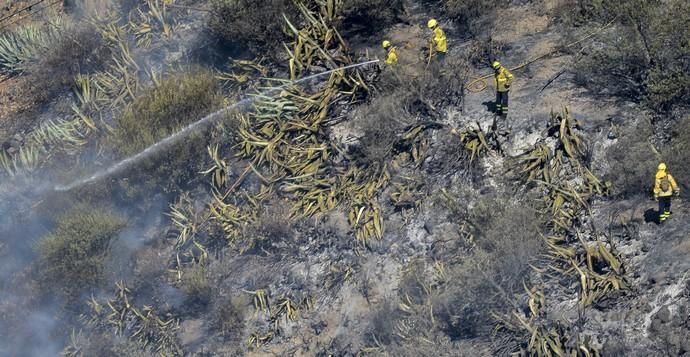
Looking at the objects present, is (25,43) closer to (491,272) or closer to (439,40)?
(439,40)

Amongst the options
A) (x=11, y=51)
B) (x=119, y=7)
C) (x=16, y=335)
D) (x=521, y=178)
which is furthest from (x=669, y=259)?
(x=11, y=51)

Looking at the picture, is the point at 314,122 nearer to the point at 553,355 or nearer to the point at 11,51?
the point at 553,355

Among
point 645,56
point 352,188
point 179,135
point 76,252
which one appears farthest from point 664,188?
point 76,252

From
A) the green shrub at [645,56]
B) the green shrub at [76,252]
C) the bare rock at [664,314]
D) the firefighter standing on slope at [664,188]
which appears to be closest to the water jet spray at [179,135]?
the green shrub at [76,252]

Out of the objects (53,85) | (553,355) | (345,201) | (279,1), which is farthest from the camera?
(53,85)

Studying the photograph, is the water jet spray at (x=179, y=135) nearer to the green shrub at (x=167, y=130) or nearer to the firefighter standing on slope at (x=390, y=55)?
the green shrub at (x=167, y=130)

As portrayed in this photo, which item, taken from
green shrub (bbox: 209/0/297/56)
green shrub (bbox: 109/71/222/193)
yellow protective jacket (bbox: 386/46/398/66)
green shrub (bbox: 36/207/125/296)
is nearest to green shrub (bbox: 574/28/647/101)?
yellow protective jacket (bbox: 386/46/398/66)

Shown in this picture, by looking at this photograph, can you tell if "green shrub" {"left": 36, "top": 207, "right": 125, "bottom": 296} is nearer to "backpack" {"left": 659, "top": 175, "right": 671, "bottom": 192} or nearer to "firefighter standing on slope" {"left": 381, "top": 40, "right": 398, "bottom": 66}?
"firefighter standing on slope" {"left": 381, "top": 40, "right": 398, "bottom": 66}
